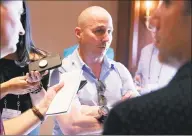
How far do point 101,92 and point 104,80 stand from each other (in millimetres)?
95

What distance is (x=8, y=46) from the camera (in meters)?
0.81

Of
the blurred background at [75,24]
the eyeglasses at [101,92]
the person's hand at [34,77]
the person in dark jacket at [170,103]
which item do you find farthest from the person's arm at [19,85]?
the blurred background at [75,24]

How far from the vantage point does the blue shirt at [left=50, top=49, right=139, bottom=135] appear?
1.44 meters

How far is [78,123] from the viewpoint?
1258mm

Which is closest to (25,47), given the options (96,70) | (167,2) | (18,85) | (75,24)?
(18,85)

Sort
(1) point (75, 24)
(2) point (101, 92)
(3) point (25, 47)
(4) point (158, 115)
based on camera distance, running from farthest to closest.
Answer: (1) point (75, 24)
(2) point (101, 92)
(3) point (25, 47)
(4) point (158, 115)

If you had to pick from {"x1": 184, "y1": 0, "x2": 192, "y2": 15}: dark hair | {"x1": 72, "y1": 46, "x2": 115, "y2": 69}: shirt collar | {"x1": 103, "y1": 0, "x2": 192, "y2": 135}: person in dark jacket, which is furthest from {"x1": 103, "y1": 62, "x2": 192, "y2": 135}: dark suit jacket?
{"x1": 72, "y1": 46, "x2": 115, "y2": 69}: shirt collar

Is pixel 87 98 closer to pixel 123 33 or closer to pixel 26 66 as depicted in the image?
pixel 26 66

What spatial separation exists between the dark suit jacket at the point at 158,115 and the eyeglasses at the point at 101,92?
32.8 inches

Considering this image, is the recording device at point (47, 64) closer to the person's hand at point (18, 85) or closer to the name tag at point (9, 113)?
the person's hand at point (18, 85)

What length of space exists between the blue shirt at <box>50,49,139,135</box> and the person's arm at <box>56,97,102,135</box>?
0.47 feet

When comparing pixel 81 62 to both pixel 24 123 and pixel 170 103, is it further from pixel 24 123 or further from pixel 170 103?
pixel 170 103

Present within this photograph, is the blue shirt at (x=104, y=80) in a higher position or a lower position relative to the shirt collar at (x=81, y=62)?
lower

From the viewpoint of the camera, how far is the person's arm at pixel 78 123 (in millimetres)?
1246
